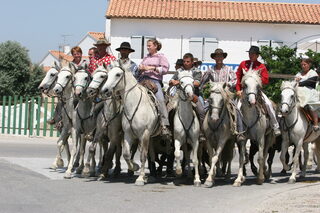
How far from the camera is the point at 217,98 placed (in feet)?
46.3

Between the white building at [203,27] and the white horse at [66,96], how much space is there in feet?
123

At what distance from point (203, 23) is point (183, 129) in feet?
132

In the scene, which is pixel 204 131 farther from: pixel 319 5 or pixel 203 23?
pixel 319 5

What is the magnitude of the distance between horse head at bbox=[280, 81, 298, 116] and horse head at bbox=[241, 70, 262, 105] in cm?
89

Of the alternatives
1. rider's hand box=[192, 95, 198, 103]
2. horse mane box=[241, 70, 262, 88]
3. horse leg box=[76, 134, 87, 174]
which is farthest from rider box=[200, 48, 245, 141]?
horse leg box=[76, 134, 87, 174]

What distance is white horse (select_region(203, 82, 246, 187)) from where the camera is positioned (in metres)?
14.1

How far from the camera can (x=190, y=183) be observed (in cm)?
1498

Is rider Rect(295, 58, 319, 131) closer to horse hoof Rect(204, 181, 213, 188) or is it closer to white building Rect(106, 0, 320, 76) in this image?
horse hoof Rect(204, 181, 213, 188)

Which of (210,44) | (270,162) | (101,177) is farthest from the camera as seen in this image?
(210,44)

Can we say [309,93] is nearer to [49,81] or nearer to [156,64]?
[156,64]

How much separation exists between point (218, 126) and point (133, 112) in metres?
1.75

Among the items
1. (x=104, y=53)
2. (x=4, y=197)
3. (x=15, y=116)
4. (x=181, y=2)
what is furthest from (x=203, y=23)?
(x=4, y=197)

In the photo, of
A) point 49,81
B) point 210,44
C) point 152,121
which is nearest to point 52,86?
point 49,81

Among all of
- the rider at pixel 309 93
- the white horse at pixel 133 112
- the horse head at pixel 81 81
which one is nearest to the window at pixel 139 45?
the rider at pixel 309 93
